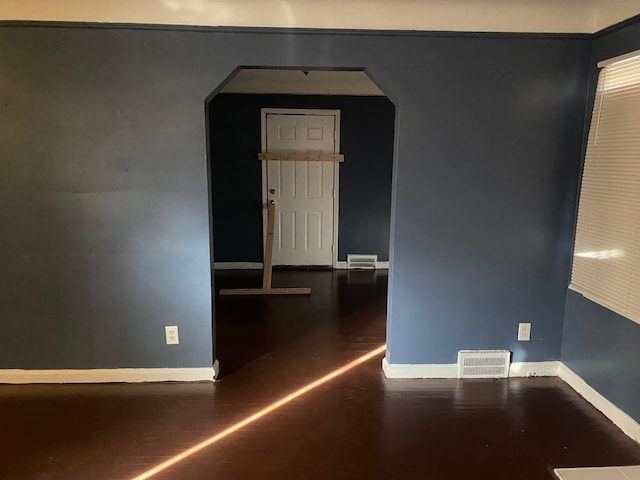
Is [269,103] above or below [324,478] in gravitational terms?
above

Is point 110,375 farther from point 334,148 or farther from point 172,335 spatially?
point 334,148

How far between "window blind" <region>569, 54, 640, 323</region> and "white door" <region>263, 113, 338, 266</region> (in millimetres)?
3332

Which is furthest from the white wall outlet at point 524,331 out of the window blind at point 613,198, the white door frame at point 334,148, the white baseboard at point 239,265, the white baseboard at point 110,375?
the white baseboard at point 239,265

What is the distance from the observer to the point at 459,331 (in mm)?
3156

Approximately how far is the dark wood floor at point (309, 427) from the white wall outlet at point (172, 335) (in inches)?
11.2

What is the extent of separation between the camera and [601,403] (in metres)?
2.79

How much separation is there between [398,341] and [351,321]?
109 centimetres

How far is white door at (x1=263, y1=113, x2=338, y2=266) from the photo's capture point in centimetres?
574

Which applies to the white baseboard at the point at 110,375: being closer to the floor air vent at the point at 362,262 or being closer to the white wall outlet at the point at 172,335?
the white wall outlet at the point at 172,335

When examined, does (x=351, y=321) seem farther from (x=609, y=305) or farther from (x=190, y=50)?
(x=190, y=50)

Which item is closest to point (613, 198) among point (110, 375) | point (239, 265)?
point (110, 375)

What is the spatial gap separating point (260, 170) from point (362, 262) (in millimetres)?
1714

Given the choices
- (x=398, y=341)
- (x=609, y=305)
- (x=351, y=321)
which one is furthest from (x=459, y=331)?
(x=351, y=321)

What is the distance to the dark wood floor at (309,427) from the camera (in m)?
2.29
